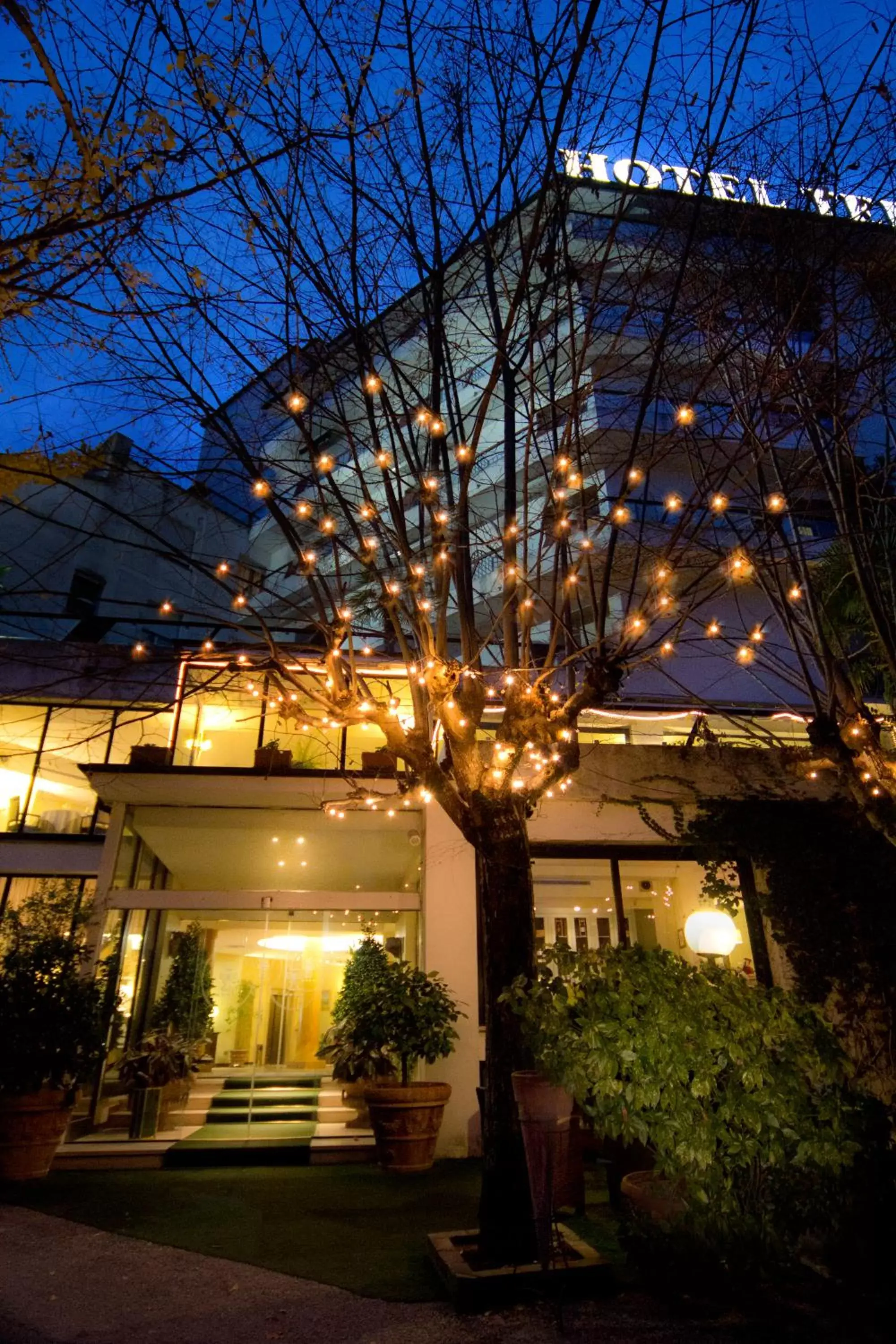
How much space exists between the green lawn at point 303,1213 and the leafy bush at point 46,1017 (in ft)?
2.90

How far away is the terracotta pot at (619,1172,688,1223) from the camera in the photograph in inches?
154

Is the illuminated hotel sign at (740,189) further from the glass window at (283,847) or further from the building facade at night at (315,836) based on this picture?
the glass window at (283,847)

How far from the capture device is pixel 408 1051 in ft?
23.6

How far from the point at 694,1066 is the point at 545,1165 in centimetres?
93

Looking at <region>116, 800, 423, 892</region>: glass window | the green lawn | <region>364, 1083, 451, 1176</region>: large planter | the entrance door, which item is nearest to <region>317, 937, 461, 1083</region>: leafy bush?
<region>364, 1083, 451, 1176</region>: large planter

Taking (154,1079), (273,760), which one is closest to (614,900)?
(273,760)

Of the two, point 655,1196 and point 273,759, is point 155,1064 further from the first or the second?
point 655,1196

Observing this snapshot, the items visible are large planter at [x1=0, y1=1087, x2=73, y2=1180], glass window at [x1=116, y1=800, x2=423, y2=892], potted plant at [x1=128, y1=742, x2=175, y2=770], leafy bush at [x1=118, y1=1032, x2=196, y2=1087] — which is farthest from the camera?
glass window at [x1=116, y1=800, x2=423, y2=892]

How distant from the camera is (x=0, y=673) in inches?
496

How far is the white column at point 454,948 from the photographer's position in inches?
306

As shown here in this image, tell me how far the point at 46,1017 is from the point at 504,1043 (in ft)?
15.1

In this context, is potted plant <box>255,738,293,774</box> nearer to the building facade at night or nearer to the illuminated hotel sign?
the building facade at night

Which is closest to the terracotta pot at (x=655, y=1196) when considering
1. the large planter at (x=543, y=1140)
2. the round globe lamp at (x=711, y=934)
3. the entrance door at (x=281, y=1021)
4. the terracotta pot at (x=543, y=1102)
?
the large planter at (x=543, y=1140)

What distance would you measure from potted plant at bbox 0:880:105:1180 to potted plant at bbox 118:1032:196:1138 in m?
1.09
